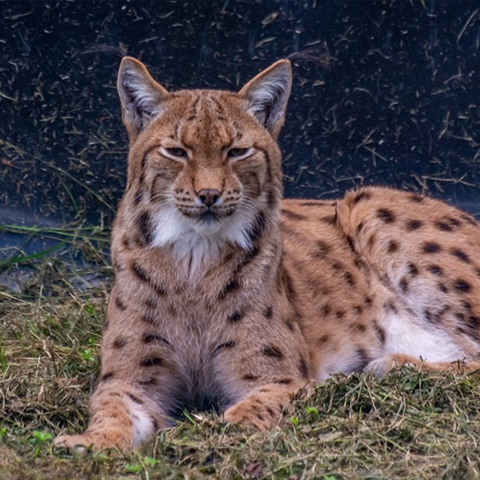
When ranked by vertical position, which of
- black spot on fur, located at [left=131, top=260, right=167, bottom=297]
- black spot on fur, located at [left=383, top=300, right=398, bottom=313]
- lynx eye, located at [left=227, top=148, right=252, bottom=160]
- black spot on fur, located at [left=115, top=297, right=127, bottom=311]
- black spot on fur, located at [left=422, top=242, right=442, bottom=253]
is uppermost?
lynx eye, located at [left=227, top=148, right=252, bottom=160]

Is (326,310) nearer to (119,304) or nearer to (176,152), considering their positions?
(119,304)

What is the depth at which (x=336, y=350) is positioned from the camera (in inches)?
263

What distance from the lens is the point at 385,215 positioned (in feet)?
23.7

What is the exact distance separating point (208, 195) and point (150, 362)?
0.92 meters

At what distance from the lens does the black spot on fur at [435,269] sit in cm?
691

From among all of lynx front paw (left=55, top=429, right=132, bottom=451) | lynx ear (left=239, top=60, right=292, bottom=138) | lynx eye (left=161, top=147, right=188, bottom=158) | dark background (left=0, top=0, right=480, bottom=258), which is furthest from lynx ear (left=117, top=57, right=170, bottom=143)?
dark background (left=0, top=0, right=480, bottom=258)

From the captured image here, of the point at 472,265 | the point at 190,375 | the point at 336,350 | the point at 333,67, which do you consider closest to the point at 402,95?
the point at 333,67

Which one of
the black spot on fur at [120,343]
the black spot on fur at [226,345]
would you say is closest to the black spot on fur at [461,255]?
the black spot on fur at [226,345]

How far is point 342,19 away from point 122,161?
1797 millimetres

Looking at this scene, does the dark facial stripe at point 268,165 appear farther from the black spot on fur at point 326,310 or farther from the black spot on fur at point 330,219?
the black spot on fur at point 330,219

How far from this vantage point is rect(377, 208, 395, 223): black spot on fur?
23.6 feet

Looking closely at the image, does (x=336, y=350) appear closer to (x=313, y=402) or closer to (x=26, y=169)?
(x=313, y=402)

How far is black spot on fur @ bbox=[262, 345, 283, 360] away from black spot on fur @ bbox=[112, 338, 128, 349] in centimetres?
69

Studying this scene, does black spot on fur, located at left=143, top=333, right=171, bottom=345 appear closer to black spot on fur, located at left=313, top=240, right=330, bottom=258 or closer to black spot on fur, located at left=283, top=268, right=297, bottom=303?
black spot on fur, located at left=283, top=268, right=297, bottom=303
